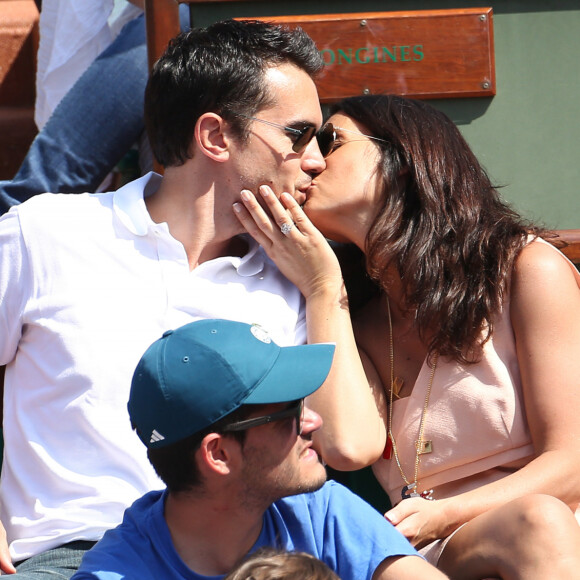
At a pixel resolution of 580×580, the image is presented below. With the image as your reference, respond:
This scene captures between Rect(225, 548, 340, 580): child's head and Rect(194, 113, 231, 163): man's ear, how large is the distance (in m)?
1.43

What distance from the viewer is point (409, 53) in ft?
11.5

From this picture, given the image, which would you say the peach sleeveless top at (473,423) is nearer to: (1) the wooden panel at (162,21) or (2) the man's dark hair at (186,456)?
(2) the man's dark hair at (186,456)

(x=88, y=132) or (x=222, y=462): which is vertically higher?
(x=88, y=132)

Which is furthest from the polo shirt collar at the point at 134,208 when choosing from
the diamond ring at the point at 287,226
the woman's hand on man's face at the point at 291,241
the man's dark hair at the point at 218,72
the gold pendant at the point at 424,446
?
the gold pendant at the point at 424,446

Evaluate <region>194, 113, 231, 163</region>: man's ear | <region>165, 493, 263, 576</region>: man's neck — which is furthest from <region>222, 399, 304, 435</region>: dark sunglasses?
<region>194, 113, 231, 163</region>: man's ear

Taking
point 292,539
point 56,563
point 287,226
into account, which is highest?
point 287,226

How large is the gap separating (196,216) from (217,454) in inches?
42.5

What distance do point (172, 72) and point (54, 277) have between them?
2.48 ft

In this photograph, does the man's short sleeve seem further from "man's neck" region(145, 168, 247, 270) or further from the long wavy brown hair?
the long wavy brown hair

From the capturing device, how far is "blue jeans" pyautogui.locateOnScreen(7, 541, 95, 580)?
2.31 metres

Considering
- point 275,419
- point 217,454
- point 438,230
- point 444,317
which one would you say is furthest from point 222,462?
point 438,230

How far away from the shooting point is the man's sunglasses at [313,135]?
295 cm

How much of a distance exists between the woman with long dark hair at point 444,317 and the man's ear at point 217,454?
25.2 inches

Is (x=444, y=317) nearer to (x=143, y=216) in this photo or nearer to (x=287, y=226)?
(x=287, y=226)
